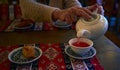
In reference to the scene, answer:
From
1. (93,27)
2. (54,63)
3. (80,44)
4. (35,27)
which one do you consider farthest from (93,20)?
(35,27)

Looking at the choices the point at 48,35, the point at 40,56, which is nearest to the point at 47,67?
the point at 40,56

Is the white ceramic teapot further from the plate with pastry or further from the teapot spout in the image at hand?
the plate with pastry

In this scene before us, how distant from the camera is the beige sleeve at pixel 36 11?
1075 mm

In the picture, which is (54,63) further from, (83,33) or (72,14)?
(72,14)

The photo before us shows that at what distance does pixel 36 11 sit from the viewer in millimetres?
1151

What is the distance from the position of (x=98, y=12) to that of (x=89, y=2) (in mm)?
1346

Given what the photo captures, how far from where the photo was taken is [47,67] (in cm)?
66

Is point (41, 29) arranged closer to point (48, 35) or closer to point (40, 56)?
point (48, 35)

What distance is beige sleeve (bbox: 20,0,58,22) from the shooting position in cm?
107

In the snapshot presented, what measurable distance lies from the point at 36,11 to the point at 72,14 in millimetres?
306

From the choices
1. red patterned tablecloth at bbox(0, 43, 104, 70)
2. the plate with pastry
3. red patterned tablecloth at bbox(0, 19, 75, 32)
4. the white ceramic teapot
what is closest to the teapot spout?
the white ceramic teapot

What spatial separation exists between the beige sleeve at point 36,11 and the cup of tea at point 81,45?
342 millimetres

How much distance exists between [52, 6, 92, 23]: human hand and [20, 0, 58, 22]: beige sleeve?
2.1 inches

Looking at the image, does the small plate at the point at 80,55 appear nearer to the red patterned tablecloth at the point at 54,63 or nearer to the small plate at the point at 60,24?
the red patterned tablecloth at the point at 54,63
